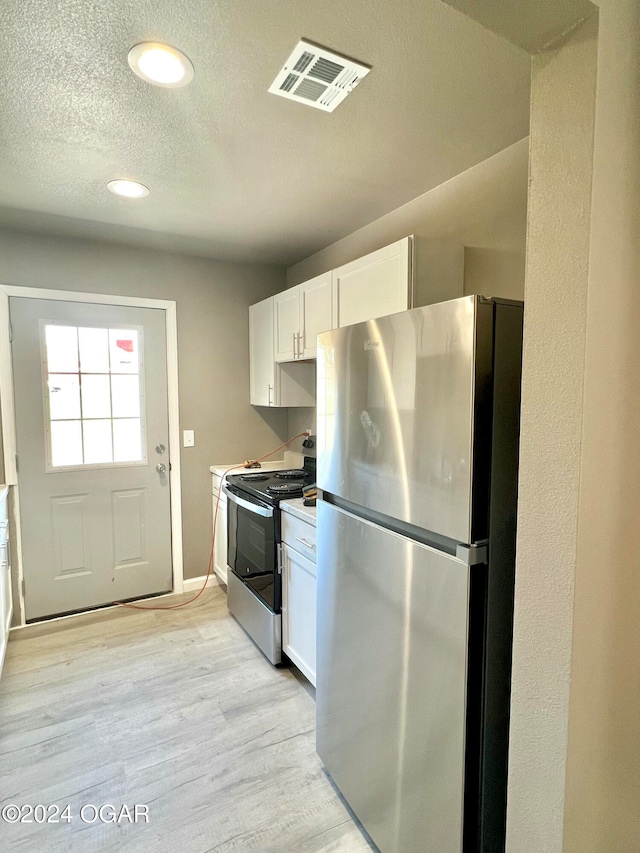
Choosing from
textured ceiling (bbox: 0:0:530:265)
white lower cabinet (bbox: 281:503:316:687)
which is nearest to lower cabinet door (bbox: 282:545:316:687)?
white lower cabinet (bbox: 281:503:316:687)

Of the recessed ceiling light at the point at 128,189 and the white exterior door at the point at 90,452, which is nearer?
the recessed ceiling light at the point at 128,189

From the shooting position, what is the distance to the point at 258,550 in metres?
2.57

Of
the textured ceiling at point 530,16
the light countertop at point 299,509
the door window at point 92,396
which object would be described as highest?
the textured ceiling at point 530,16

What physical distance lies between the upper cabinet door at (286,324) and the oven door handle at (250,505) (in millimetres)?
927

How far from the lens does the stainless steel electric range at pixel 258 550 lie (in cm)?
241

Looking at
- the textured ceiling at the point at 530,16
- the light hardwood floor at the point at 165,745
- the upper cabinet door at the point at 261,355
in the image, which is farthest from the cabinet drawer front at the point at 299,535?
the textured ceiling at the point at 530,16

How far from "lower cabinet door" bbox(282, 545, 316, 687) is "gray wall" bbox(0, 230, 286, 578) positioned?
128cm

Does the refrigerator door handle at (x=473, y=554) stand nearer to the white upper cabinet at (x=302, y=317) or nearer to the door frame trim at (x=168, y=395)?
the white upper cabinet at (x=302, y=317)

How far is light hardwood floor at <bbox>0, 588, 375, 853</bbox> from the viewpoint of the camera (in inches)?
61.5

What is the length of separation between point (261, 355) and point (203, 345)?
451 mm

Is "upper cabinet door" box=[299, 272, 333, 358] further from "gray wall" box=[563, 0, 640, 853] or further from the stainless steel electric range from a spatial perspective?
"gray wall" box=[563, 0, 640, 853]

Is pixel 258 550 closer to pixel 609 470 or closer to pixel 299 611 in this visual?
pixel 299 611

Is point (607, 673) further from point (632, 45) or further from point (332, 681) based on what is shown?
point (632, 45)

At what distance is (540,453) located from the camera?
854 mm
